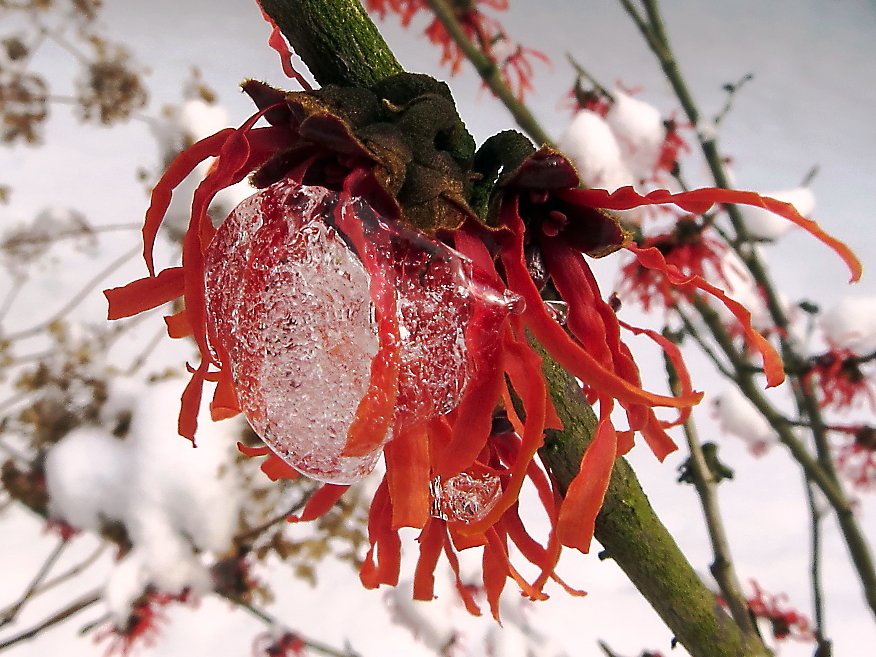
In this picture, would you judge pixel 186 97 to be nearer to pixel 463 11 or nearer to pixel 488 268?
pixel 463 11

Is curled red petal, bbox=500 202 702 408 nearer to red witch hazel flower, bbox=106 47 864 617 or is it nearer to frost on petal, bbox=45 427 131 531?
red witch hazel flower, bbox=106 47 864 617

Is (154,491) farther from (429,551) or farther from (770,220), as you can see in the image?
(770,220)

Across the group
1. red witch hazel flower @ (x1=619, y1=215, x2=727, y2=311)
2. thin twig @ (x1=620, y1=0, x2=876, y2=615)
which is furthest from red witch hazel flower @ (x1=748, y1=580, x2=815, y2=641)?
red witch hazel flower @ (x1=619, y1=215, x2=727, y2=311)

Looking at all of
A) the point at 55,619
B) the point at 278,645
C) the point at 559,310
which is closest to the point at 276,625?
the point at 278,645

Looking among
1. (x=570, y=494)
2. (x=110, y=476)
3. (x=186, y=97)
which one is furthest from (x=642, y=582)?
(x=186, y=97)

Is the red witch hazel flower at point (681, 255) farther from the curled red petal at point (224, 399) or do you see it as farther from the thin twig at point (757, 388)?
the curled red petal at point (224, 399)
